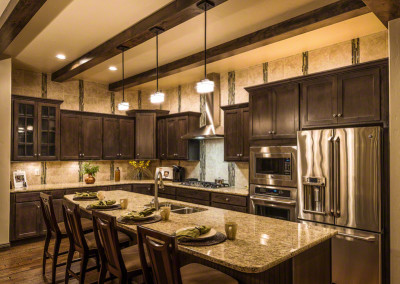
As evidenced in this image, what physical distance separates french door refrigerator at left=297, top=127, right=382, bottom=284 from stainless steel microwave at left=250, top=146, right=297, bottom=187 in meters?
0.19

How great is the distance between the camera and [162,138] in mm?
6379

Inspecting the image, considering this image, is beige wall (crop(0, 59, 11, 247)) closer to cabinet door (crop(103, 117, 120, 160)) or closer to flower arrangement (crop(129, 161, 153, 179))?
cabinet door (crop(103, 117, 120, 160))

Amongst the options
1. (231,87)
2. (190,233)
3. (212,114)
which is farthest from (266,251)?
(231,87)

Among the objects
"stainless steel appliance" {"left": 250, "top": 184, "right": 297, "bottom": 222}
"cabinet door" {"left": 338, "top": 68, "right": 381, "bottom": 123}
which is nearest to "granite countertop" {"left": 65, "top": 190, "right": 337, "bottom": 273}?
"stainless steel appliance" {"left": 250, "top": 184, "right": 297, "bottom": 222}

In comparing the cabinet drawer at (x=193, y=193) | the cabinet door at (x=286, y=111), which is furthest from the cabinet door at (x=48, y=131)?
the cabinet door at (x=286, y=111)

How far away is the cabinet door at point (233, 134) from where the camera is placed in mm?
4797

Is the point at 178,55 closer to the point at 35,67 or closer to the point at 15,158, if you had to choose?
the point at 35,67

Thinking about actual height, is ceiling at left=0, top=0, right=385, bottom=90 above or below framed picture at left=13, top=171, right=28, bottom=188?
above

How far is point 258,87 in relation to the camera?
422 cm

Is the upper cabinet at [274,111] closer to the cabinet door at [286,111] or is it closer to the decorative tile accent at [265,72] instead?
the cabinet door at [286,111]

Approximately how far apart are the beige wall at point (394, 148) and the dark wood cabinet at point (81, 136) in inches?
199

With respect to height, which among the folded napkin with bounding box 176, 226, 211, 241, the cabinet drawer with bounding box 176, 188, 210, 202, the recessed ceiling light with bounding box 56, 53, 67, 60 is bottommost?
the cabinet drawer with bounding box 176, 188, 210, 202

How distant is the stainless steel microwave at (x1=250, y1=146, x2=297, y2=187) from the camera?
3.75 meters

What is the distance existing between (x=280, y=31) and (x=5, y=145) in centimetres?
423
